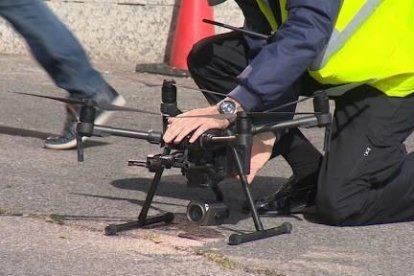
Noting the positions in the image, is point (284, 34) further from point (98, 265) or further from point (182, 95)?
point (182, 95)

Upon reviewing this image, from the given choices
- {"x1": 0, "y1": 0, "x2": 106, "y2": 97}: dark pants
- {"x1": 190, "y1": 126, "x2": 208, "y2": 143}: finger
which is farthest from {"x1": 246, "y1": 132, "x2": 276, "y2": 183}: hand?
{"x1": 0, "y1": 0, "x2": 106, "y2": 97}: dark pants

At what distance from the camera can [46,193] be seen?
4.53 m

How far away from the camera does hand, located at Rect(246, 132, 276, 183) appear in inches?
169

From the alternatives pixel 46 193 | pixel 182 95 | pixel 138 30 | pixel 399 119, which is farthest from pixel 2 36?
pixel 399 119

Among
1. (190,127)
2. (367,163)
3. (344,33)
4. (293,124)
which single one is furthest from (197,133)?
(367,163)

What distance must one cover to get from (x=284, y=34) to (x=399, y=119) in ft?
2.50

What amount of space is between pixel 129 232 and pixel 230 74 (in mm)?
905

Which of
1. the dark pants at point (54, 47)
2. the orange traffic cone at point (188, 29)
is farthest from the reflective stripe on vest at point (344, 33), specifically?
the orange traffic cone at point (188, 29)

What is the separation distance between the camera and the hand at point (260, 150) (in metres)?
4.30

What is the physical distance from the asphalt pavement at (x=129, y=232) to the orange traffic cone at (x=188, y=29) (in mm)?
2640

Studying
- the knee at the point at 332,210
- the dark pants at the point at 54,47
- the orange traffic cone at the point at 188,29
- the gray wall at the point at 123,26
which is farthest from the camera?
the gray wall at the point at 123,26

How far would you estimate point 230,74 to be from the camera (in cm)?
460

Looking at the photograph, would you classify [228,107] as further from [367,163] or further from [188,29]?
[188,29]

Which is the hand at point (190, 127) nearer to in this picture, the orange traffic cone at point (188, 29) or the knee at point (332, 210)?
the knee at point (332, 210)
